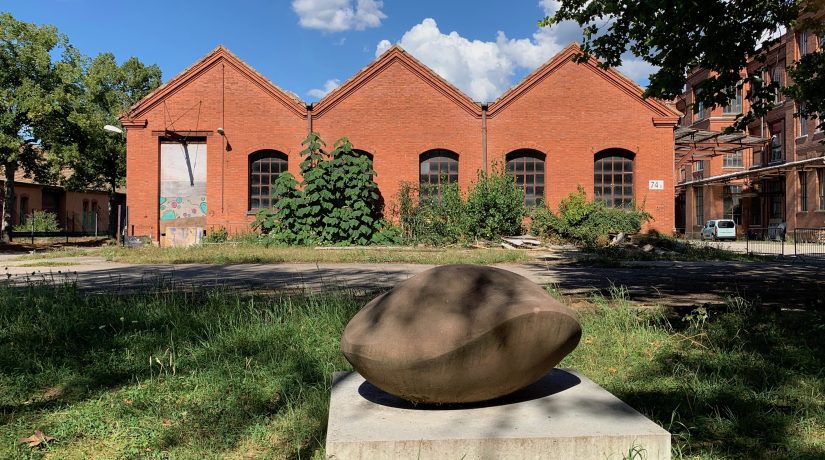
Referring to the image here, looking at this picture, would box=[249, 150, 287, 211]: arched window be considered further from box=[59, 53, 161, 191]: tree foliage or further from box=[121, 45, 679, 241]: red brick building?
box=[59, 53, 161, 191]: tree foliage

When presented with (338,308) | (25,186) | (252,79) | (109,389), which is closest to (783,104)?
(252,79)

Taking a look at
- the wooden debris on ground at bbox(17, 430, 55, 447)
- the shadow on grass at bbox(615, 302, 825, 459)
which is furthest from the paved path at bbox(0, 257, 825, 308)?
the wooden debris on ground at bbox(17, 430, 55, 447)

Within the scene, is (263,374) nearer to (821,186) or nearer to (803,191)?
(821,186)

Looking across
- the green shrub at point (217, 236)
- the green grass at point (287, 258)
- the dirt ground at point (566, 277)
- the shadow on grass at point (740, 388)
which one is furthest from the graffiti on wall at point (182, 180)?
the shadow on grass at point (740, 388)

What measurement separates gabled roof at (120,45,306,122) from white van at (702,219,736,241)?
27633 mm

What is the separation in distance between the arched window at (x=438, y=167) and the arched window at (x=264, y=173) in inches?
235

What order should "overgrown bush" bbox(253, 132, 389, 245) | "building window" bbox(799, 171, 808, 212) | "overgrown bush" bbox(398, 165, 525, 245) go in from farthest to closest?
"building window" bbox(799, 171, 808, 212) < "overgrown bush" bbox(398, 165, 525, 245) < "overgrown bush" bbox(253, 132, 389, 245)

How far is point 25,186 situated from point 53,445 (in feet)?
150

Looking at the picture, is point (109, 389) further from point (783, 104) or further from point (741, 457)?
point (783, 104)

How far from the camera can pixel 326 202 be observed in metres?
21.0

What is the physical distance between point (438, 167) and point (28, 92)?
59.0 feet

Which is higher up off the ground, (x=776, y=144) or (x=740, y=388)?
(x=776, y=144)

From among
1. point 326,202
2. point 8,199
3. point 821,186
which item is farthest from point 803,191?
point 8,199

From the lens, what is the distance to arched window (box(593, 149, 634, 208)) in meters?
23.4
